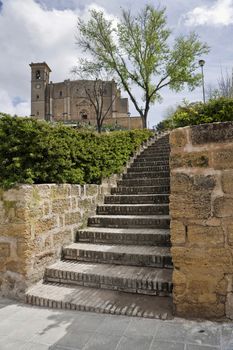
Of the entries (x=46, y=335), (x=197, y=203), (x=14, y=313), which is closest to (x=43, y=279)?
(x=14, y=313)

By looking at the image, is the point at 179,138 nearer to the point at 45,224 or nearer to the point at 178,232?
the point at 178,232

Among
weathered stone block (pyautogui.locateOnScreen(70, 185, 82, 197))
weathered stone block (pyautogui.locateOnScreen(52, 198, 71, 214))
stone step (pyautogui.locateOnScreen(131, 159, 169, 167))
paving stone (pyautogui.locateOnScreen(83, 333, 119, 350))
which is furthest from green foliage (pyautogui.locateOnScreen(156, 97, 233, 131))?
paving stone (pyautogui.locateOnScreen(83, 333, 119, 350))

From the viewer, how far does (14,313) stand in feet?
9.20

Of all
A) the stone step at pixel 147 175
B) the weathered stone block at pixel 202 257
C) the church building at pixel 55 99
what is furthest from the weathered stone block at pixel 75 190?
the church building at pixel 55 99

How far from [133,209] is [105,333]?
8.40ft

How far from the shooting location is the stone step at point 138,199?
4.93 metres

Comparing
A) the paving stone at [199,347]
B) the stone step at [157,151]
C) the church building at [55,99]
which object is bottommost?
the paving stone at [199,347]

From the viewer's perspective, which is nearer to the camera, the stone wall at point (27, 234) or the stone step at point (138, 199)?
the stone wall at point (27, 234)

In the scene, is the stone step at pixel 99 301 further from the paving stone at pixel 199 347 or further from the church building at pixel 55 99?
the church building at pixel 55 99

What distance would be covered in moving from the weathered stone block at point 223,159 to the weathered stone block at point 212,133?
0.32ft

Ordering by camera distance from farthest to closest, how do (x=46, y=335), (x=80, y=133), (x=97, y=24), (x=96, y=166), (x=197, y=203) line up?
(x=97, y=24) → (x=96, y=166) → (x=80, y=133) → (x=197, y=203) → (x=46, y=335)

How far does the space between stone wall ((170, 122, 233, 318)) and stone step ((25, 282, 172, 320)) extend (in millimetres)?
274

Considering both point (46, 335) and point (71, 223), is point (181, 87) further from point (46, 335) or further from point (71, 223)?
point (46, 335)

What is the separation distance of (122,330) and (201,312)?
2.39 feet
